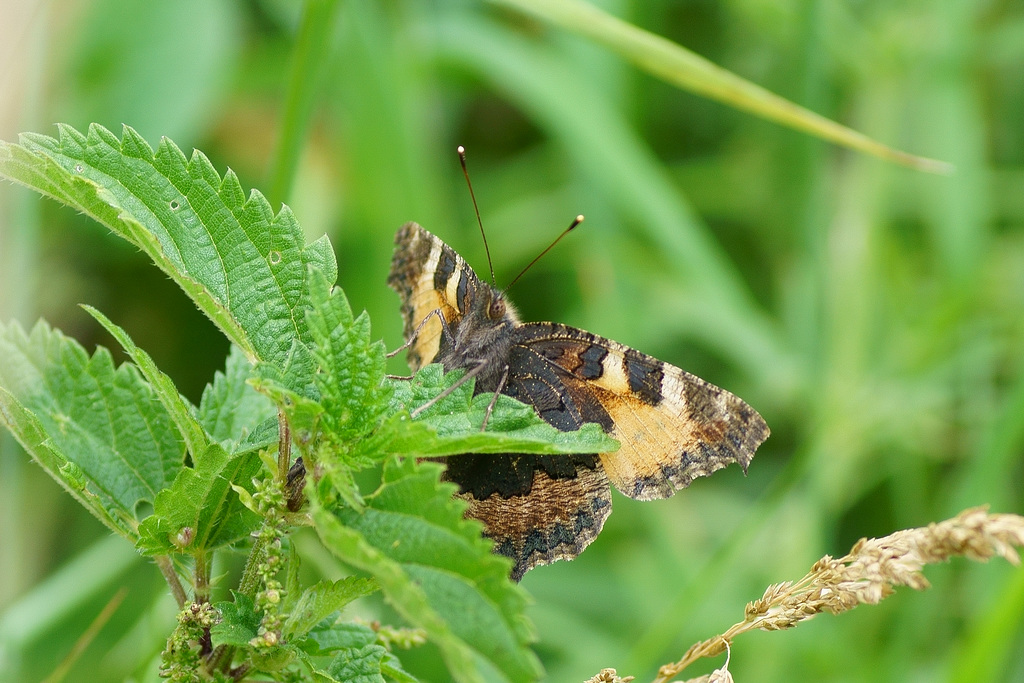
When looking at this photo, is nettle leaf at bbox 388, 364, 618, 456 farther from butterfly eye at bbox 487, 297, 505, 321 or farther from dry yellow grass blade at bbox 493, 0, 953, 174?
dry yellow grass blade at bbox 493, 0, 953, 174

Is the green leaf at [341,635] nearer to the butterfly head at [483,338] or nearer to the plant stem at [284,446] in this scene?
the plant stem at [284,446]

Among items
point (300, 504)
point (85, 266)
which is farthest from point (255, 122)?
point (300, 504)

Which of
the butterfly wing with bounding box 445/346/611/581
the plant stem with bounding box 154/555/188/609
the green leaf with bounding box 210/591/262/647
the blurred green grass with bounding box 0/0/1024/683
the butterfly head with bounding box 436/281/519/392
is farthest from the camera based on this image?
the blurred green grass with bounding box 0/0/1024/683

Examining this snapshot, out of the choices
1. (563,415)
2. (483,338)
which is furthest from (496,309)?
(563,415)

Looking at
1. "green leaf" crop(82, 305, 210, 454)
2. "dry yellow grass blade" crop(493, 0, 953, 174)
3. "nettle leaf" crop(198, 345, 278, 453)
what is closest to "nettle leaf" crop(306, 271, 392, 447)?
"green leaf" crop(82, 305, 210, 454)

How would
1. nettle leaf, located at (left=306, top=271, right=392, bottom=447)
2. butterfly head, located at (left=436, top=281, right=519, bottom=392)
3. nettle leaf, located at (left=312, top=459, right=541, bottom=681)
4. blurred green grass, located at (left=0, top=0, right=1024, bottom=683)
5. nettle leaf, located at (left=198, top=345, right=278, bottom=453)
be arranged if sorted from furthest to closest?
blurred green grass, located at (left=0, top=0, right=1024, bottom=683)
butterfly head, located at (left=436, top=281, right=519, bottom=392)
nettle leaf, located at (left=198, top=345, right=278, bottom=453)
nettle leaf, located at (left=306, top=271, right=392, bottom=447)
nettle leaf, located at (left=312, top=459, right=541, bottom=681)

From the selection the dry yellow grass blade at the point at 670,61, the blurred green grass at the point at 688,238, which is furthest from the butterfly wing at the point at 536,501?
the blurred green grass at the point at 688,238
